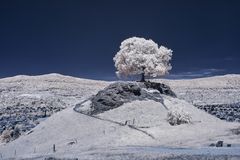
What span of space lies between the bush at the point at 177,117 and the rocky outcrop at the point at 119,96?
2.77 meters

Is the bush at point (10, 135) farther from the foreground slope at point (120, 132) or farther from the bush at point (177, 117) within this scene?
the bush at point (177, 117)

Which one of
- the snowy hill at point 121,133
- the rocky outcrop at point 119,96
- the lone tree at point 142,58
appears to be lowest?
the snowy hill at point 121,133

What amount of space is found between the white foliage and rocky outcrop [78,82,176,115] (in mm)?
2783

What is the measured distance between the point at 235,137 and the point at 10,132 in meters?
17.3

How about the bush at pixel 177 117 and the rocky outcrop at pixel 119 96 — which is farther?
the rocky outcrop at pixel 119 96

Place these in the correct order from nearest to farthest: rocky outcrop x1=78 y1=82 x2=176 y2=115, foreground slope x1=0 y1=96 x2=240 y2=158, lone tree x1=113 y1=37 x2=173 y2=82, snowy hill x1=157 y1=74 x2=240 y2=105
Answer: foreground slope x1=0 y1=96 x2=240 y2=158 < rocky outcrop x1=78 y1=82 x2=176 y2=115 < lone tree x1=113 y1=37 x2=173 y2=82 < snowy hill x1=157 y1=74 x2=240 y2=105

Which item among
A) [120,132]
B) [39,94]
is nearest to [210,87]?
[39,94]

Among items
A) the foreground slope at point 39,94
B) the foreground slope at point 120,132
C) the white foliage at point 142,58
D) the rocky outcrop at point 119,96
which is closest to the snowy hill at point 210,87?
the foreground slope at point 39,94

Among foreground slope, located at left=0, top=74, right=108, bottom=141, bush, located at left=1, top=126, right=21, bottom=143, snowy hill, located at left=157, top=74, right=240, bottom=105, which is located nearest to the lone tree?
bush, located at left=1, top=126, right=21, bottom=143

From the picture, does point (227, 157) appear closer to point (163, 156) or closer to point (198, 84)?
point (163, 156)

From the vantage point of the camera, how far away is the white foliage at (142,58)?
39.8m

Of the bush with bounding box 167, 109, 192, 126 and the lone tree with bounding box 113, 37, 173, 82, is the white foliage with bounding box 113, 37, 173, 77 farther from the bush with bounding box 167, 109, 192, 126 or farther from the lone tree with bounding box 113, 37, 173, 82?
the bush with bounding box 167, 109, 192, 126

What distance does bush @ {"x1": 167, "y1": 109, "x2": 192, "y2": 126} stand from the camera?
33.5 meters

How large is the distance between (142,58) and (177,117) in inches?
309
